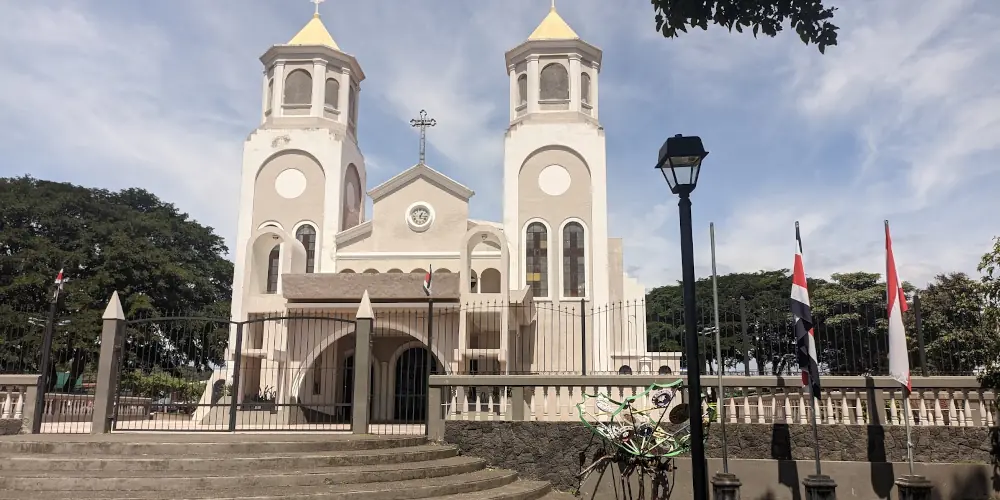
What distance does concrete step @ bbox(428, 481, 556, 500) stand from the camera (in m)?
9.46

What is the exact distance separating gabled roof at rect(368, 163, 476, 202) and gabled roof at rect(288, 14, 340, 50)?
6.35 meters

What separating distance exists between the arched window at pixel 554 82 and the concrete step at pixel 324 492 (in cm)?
1728

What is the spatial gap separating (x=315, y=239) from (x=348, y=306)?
20.0 feet

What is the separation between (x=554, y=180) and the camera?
2411 centimetres

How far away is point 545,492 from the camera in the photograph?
1076 centimetres

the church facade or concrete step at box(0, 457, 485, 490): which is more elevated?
the church facade

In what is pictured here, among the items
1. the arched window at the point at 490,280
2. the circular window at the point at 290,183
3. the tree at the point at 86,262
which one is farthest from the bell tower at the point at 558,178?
the tree at the point at 86,262

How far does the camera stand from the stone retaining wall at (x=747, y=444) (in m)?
10.6

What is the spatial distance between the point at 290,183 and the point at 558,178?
9391 millimetres

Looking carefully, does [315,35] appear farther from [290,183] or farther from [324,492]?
[324,492]

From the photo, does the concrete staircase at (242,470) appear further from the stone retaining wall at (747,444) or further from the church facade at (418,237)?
the church facade at (418,237)

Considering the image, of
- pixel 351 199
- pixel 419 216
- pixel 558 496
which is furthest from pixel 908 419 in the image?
pixel 351 199

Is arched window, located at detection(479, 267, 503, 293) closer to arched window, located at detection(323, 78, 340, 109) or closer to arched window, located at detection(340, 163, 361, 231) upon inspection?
arched window, located at detection(340, 163, 361, 231)

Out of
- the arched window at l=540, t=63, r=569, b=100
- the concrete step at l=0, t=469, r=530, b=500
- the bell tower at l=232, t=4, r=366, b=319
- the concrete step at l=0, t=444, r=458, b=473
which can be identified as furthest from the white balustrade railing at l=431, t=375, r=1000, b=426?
the arched window at l=540, t=63, r=569, b=100
